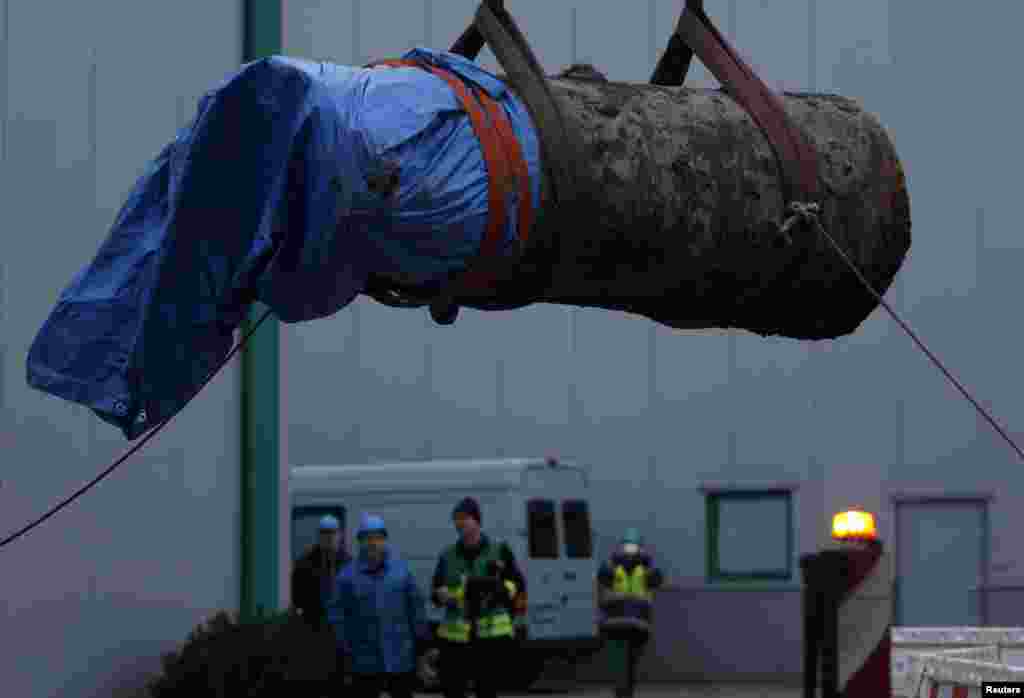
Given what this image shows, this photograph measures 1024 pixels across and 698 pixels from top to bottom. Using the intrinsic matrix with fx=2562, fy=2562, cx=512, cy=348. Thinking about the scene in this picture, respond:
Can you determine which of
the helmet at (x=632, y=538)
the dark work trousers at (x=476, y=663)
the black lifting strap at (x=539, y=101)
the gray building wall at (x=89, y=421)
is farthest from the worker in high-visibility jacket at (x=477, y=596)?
the black lifting strap at (x=539, y=101)

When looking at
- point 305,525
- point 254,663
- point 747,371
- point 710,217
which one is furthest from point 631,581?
point 710,217

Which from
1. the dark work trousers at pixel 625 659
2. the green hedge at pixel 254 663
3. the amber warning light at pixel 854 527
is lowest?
the dark work trousers at pixel 625 659

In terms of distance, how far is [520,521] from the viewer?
77.7ft

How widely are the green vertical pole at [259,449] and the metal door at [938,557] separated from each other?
9.84 m

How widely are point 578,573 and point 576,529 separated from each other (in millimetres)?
441

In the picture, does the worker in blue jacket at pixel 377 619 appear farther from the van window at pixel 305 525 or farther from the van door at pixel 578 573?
the van window at pixel 305 525

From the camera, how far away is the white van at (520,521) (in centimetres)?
2367

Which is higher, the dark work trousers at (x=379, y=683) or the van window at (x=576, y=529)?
the van window at (x=576, y=529)

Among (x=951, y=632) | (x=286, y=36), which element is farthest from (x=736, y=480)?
(x=951, y=632)

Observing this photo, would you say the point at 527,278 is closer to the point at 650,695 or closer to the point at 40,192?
the point at 40,192

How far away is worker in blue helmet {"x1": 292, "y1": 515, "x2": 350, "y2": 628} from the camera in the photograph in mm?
19922

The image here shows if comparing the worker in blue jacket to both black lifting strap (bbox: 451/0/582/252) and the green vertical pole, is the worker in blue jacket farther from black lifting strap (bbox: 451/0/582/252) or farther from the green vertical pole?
black lifting strap (bbox: 451/0/582/252)

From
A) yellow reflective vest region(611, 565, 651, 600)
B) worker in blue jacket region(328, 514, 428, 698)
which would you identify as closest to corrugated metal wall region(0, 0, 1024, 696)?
yellow reflective vest region(611, 565, 651, 600)

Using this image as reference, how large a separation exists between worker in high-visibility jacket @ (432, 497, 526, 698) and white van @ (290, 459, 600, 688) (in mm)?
6111
